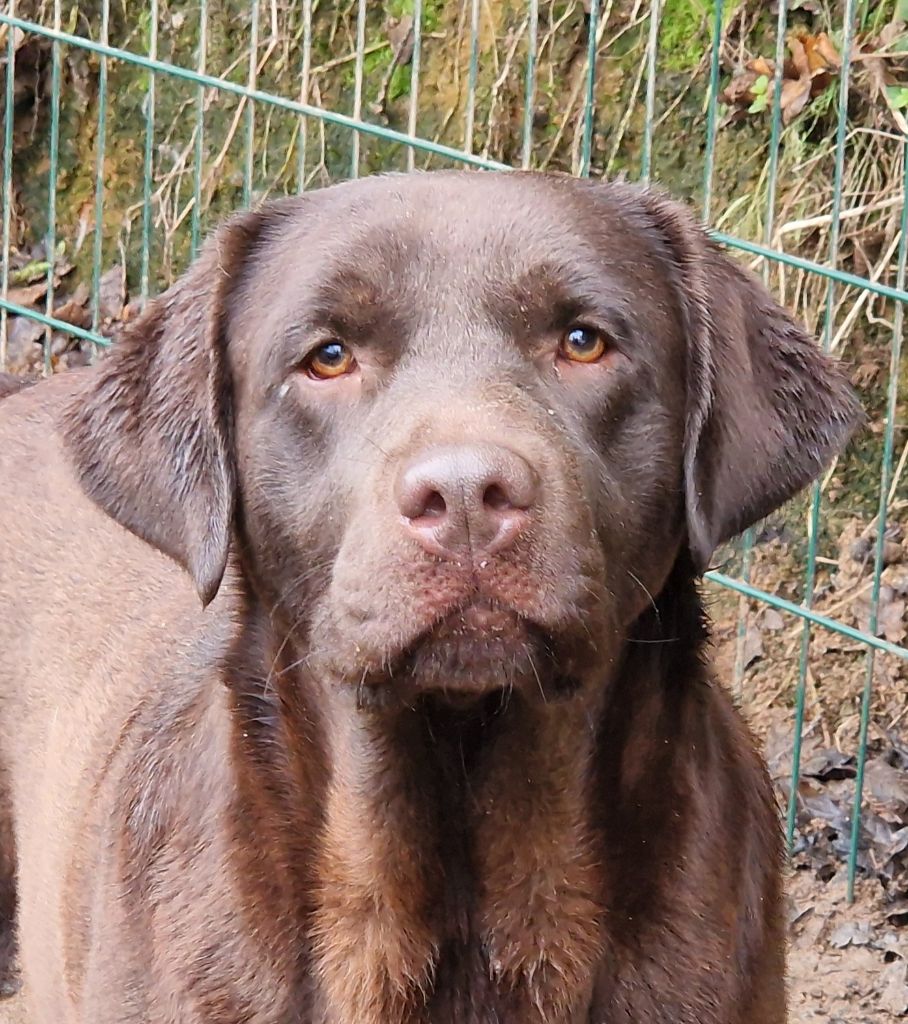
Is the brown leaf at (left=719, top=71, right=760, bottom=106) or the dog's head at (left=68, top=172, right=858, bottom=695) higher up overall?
the dog's head at (left=68, top=172, right=858, bottom=695)

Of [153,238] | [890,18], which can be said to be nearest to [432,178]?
[890,18]

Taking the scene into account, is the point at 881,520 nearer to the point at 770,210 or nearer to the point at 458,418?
the point at 770,210

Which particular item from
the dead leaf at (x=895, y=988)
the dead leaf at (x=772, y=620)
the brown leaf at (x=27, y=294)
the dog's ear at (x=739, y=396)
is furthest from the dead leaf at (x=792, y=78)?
the brown leaf at (x=27, y=294)

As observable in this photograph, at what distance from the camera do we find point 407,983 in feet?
10.0

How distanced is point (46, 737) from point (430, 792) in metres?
1.40

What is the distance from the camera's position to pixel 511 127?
251 inches

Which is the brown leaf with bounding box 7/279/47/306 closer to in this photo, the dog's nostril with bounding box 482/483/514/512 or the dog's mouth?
the dog's mouth

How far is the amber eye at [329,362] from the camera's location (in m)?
2.96

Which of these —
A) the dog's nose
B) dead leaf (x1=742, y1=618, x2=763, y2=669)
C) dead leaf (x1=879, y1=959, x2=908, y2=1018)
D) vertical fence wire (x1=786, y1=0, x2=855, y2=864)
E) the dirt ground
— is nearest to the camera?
the dog's nose

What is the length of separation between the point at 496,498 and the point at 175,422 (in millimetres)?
873

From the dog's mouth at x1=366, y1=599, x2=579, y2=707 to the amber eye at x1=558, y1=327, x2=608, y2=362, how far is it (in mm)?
531

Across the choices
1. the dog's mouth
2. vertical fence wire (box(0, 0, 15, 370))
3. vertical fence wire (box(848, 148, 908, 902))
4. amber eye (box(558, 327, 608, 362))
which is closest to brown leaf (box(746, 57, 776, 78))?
vertical fence wire (box(848, 148, 908, 902))

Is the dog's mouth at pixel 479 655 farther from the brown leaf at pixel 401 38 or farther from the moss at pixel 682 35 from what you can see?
the brown leaf at pixel 401 38

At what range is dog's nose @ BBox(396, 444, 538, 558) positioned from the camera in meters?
2.50
